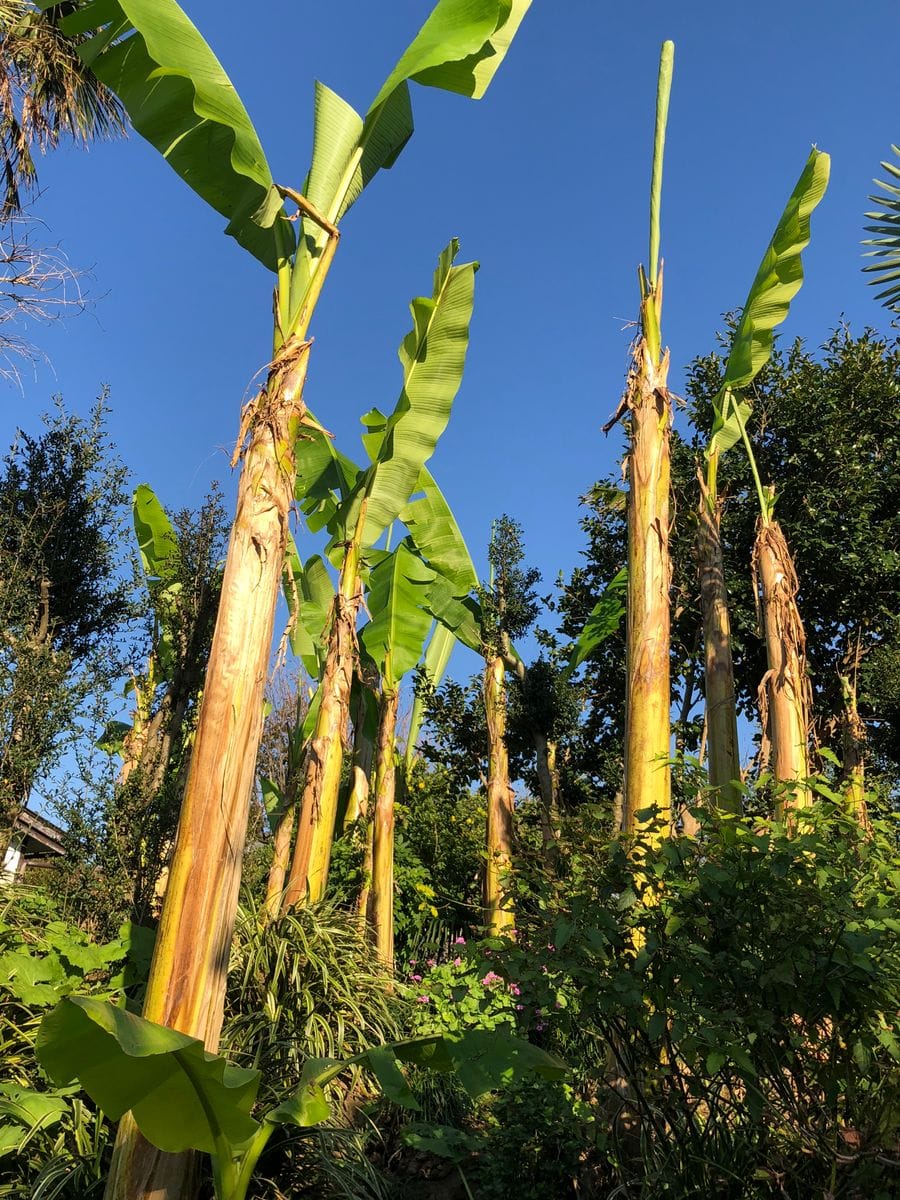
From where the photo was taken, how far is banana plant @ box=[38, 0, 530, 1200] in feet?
11.1

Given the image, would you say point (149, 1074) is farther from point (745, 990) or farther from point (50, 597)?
point (50, 597)

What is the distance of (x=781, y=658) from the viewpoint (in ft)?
26.5

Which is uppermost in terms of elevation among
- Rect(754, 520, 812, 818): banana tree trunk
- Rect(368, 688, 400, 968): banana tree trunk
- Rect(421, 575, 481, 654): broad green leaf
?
Rect(421, 575, 481, 654): broad green leaf

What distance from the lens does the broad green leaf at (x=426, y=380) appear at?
24.2 feet

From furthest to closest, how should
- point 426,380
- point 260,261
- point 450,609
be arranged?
point 450,609
point 426,380
point 260,261

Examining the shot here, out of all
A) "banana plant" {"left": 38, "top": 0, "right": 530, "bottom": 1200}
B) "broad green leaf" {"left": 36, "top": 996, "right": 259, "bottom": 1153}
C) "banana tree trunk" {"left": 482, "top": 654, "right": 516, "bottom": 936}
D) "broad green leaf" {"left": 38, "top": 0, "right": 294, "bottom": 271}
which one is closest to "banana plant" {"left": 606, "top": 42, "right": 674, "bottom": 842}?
"banana plant" {"left": 38, "top": 0, "right": 530, "bottom": 1200}

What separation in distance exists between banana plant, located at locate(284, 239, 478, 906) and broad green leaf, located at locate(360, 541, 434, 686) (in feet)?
2.66

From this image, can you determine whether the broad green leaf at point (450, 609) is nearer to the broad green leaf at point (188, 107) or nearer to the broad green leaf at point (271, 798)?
the broad green leaf at point (271, 798)

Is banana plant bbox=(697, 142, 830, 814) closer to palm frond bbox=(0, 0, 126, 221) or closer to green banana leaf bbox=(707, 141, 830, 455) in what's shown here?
green banana leaf bbox=(707, 141, 830, 455)

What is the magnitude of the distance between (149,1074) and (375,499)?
6.37m

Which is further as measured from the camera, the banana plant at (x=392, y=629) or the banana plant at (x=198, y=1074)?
the banana plant at (x=392, y=629)

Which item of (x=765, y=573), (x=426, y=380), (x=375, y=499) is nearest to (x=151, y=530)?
(x=375, y=499)

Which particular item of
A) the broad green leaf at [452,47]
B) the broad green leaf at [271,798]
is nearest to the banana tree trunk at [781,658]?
the broad green leaf at [452,47]

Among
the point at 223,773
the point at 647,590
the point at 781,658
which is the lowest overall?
the point at 223,773
